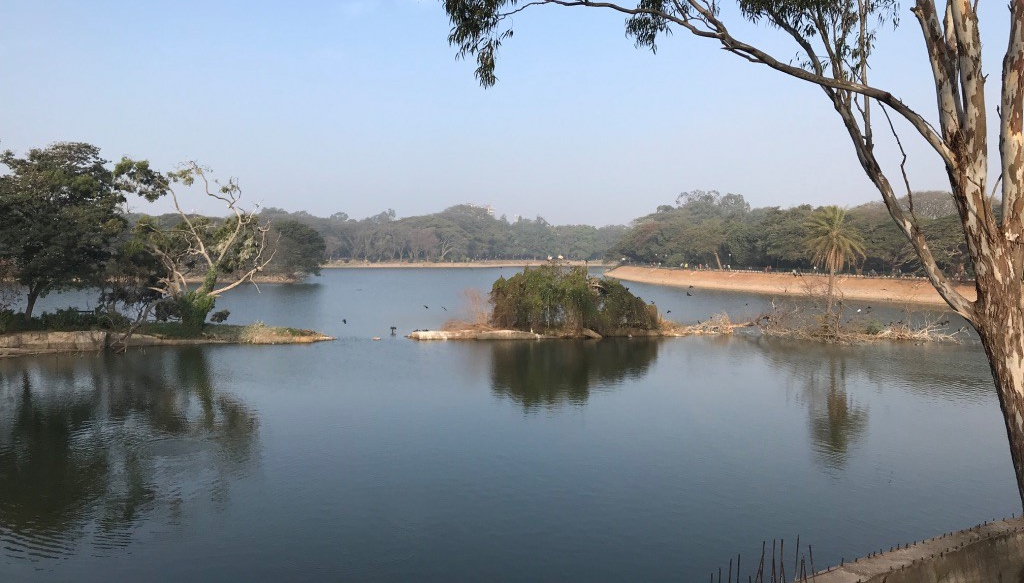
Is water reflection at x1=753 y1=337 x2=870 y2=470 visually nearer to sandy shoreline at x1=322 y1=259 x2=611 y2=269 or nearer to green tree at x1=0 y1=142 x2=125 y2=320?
green tree at x1=0 y1=142 x2=125 y2=320

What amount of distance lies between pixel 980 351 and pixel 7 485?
36052 mm

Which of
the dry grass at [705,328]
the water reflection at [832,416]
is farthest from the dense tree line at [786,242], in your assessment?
the water reflection at [832,416]

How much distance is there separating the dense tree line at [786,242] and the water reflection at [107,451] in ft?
142

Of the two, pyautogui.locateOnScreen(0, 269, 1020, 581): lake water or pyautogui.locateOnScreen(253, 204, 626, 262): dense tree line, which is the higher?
pyautogui.locateOnScreen(253, 204, 626, 262): dense tree line

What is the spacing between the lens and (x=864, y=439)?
19.7 meters

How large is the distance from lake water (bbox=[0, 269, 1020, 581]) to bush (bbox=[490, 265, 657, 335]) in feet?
21.6

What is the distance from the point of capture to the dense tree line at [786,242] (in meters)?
65.1

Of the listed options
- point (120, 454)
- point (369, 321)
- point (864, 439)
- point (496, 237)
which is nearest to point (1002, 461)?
point (864, 439)

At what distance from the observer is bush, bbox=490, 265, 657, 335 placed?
37625mm

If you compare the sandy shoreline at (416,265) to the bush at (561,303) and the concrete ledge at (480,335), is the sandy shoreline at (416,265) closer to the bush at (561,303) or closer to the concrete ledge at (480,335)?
the bush at (561,303)

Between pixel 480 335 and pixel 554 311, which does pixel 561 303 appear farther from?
pixel 480 335

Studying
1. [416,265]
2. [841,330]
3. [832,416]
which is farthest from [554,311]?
[416,265]

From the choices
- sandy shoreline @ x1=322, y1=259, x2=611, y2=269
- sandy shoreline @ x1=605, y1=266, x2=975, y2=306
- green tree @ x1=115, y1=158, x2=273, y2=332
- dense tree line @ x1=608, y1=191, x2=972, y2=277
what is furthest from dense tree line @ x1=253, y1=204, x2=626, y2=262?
green tree @ x1=115, y1=158, x2=273, y2=332

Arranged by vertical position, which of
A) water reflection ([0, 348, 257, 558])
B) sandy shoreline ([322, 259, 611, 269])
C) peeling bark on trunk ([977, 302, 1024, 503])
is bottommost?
water reflection ([0, 348, 257, 558])
